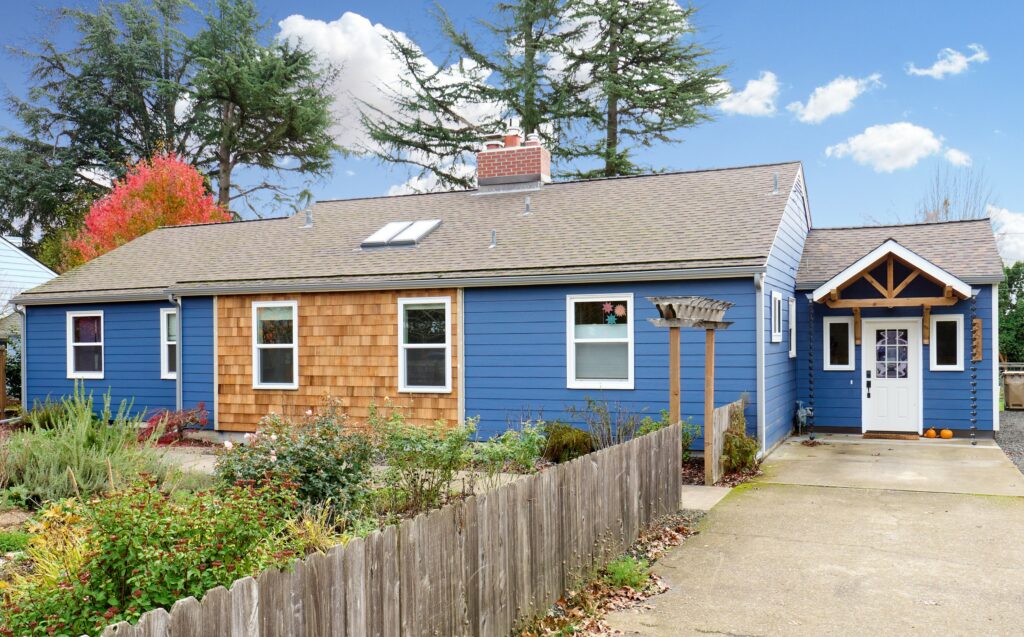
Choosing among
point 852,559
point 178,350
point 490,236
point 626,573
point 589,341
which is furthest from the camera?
point 178,350

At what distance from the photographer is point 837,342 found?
47.7ft

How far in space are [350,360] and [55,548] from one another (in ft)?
29.5

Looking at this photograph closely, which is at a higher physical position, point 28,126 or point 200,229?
point 28,126

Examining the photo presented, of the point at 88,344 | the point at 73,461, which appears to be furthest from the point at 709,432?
the point at 88,344

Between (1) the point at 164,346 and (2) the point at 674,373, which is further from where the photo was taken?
(1) the point at 164,346

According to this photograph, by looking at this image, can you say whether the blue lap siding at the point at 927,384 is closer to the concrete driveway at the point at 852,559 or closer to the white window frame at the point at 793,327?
the white window frame at the point at 793,327

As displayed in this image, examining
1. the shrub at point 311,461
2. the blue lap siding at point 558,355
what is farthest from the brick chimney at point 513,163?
Answer: the shrub at point 311,461

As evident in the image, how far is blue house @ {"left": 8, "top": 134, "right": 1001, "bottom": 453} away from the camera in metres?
12.0

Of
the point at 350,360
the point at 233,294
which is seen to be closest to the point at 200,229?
the point at 233,294

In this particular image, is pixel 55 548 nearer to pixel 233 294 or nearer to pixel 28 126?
pixel 233 294

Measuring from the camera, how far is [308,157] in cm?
Result: 3406

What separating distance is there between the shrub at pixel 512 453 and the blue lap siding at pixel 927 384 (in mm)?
6982

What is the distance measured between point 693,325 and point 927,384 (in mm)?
7031

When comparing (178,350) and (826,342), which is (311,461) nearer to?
(178,350)
